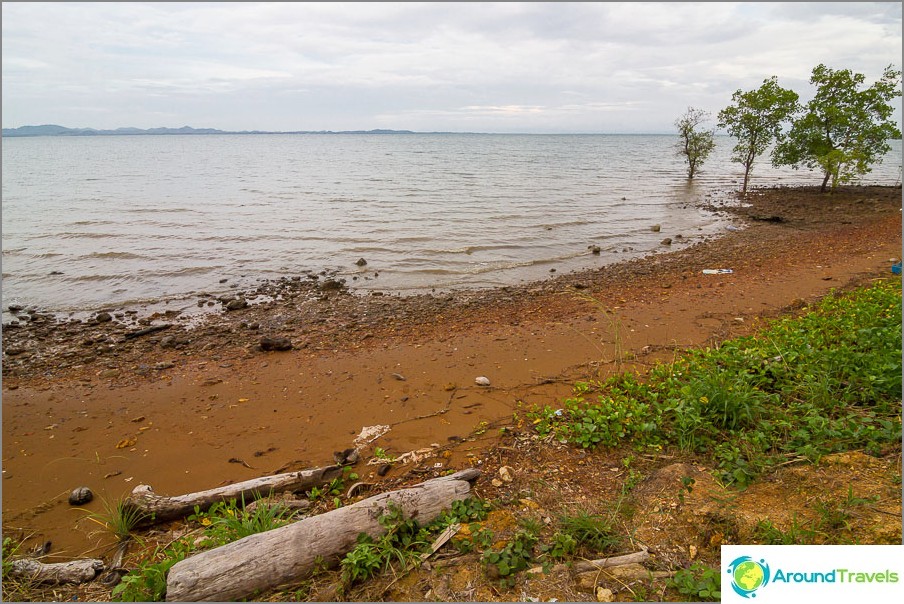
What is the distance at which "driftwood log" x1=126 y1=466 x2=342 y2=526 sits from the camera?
3637mm

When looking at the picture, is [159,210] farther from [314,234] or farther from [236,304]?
[236,304]

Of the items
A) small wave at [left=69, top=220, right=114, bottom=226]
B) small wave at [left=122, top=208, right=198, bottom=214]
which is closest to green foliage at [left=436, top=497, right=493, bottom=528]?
small wave at [left=69, top=220, right=114, bottom=226]

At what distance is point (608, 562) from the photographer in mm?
2744

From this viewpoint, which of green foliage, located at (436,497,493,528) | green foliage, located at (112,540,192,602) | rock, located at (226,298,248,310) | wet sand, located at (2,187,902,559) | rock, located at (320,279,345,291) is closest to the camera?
green foliage, located at (112,540,192,602)

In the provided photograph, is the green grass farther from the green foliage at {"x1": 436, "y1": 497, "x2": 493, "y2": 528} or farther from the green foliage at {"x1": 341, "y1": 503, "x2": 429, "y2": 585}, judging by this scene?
the green foliage at {"x1": 341, "y1": 503, "x2": 429, "y2": 585}

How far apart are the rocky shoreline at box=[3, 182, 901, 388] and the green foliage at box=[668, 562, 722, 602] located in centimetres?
572

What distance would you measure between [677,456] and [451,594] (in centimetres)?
225

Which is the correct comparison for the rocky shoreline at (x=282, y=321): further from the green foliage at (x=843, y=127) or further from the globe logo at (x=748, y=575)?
the green foliage at (x=843, y=127)

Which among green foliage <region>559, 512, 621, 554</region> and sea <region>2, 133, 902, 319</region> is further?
sea <region>2, 133, 902, 319</region>

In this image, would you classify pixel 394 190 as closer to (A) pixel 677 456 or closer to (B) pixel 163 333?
(B) pixel 163 333

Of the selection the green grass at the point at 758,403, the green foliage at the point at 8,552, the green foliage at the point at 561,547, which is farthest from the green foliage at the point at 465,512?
the green foliage at the point at 8,552

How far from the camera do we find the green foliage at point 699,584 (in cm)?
246

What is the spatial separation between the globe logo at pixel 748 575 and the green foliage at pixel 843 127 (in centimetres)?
2546

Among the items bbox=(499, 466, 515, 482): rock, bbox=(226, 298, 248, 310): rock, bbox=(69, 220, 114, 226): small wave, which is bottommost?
bbox=(226, 298, 248, 310): rock
